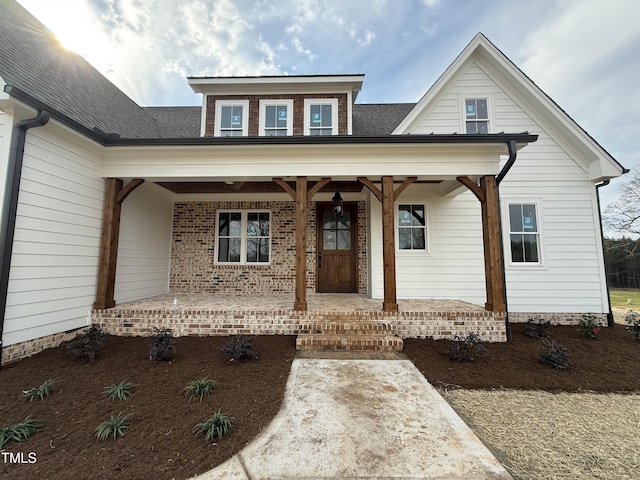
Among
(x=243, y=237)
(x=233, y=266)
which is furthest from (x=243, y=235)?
(x=233, y=266)

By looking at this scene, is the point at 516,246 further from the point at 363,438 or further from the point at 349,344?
the point at 363,438

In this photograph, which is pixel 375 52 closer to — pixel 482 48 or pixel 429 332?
pixel 482 48

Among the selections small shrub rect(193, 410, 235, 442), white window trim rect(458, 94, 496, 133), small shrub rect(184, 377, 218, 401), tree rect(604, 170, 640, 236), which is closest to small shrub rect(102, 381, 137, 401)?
small shrub rect(184, 377, 218, 401)

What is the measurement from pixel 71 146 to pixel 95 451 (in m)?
4.41

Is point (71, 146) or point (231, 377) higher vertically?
point (71, 146)

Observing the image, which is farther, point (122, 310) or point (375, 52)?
point (375, 52)

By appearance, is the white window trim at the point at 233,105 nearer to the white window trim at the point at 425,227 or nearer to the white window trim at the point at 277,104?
the white window trim at the point at 277,104

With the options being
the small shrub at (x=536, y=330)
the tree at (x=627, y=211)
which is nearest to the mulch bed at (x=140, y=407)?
the small shrub at (x=536, y=330)

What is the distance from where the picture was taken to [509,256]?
6.38 meters

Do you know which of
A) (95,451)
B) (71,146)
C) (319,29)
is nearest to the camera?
(95,451)

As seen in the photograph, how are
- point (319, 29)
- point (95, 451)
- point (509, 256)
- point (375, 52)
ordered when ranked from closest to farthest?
point (95, 451), point (509, 256), point (319, 29), point (375, 52)

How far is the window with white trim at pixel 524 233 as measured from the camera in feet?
21.0

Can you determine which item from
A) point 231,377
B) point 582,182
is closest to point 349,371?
point 231,377

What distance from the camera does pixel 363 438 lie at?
221cm
